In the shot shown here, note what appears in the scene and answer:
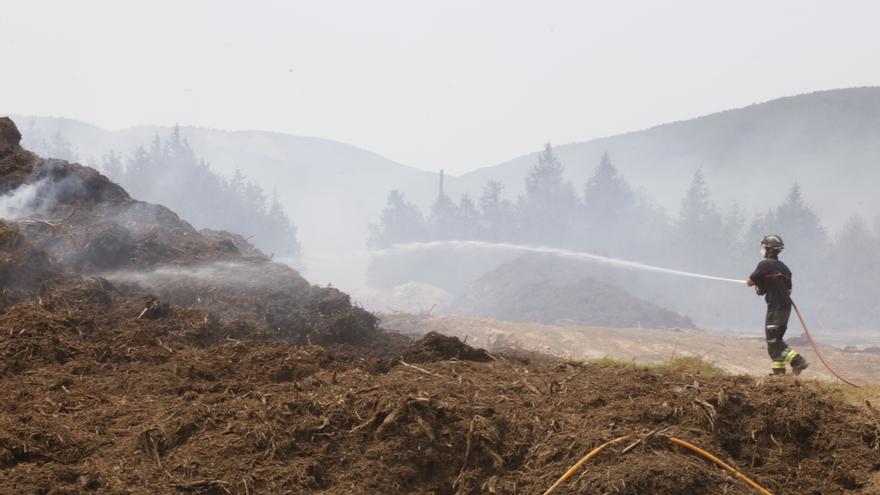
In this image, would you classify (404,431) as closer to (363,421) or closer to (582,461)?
(363,421)

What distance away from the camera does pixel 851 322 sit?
1419 inches

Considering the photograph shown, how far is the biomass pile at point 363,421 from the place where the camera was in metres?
4.14

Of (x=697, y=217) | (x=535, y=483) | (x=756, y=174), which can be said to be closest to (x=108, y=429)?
(x=535, y=483)

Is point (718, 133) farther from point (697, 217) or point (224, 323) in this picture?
point (224, 323)

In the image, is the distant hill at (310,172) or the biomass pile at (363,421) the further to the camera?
the distant hill at (310,172)

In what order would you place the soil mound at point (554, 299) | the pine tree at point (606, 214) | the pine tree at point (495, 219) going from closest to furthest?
the soil mound at point (554, 299)
the pine tree at point (606, 214)
the pine tree at point (495, 219)

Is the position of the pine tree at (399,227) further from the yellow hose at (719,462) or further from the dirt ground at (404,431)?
the yellow hose at (719,462)

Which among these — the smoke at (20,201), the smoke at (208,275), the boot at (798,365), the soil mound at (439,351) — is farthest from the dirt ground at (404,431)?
the smoke at (20,201)

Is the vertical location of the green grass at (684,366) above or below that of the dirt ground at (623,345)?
above

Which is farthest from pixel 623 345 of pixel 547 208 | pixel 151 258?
pixel 547 208

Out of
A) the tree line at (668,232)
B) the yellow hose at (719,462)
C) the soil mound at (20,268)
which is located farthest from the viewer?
the tree line at (668,232)

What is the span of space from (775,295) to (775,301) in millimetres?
71

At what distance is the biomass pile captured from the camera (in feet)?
13.6

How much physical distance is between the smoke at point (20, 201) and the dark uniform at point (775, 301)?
1088cm
